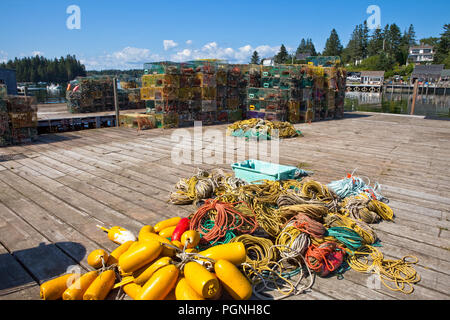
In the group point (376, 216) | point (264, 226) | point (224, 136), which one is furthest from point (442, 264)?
point (224, 136)

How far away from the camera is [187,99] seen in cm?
1157

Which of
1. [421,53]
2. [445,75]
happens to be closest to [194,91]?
[445,75]

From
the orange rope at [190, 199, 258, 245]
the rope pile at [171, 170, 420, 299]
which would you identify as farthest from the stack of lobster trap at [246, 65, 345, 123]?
the orange rope at [190, 199, 258, 245]

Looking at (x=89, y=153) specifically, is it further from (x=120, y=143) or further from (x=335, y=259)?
(x=335, y=259)

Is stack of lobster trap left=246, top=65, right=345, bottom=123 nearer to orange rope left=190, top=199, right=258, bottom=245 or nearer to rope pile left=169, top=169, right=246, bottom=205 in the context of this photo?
rope pile left=169, top=169, right=246, bottom=205

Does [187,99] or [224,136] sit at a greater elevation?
[187,99]

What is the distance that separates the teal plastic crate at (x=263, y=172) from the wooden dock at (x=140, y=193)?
2.26ft

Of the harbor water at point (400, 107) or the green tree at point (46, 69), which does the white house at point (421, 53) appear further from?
the green tree at point (46, 69)

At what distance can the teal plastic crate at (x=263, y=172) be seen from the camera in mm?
4977

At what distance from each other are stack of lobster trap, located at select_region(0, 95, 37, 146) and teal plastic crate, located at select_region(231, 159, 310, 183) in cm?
648

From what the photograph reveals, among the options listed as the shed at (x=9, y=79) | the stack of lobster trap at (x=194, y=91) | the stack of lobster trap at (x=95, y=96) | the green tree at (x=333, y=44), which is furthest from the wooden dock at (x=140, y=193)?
the green tree at (x=333, y=44)

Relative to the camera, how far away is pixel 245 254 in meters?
2.62

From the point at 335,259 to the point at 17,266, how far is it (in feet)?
9.79
